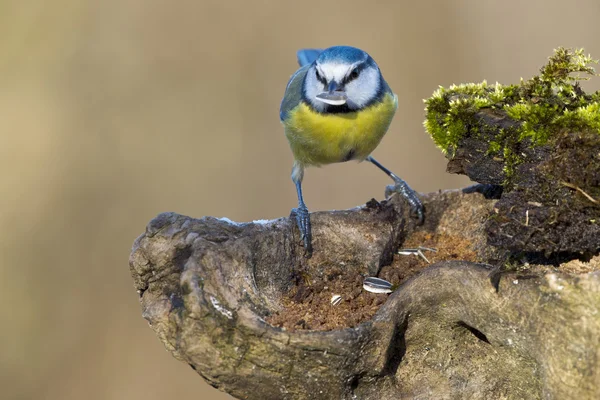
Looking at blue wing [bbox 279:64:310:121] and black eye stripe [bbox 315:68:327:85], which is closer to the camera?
black eye stripe [bbox 315:68:327:85]

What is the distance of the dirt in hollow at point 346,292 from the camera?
169 cm

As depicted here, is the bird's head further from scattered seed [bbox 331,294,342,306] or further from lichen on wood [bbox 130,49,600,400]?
scattered seed [bbox 331,294,342,306]

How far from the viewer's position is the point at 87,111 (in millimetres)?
3898

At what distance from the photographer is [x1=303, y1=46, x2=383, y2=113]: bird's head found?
2480mm

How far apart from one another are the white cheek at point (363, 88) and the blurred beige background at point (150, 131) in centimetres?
160

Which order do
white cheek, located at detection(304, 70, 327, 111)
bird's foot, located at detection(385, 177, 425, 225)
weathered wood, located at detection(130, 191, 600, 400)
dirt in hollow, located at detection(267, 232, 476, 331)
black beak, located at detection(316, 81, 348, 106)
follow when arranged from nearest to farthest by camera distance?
weathered wood, located at detection(130, 191, 600, 400)
dirt in hollow, located at detection(267, 232, 476, 331)
bird's foot, located at detection(385, 177, 425, 225)
black beak, located at detection(316, 81, 348, 106)
white cheek, located at detection(304, 70, 327, 111)

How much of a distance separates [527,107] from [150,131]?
2786 millimetres

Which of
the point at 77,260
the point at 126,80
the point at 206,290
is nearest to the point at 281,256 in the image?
the point at 206,290

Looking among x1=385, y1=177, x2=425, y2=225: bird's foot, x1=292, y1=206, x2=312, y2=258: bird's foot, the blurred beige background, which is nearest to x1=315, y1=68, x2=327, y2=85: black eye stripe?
x1=385, y1=177, x2=425, y2=225: bird's foot

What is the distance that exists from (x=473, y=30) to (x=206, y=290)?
132 inches

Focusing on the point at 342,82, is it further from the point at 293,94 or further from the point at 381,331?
the point at 381,331

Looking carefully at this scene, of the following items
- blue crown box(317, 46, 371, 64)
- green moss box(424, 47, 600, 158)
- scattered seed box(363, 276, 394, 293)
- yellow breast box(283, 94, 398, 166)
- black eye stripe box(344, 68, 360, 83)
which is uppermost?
blue crown box(317, 46, 371, 64)

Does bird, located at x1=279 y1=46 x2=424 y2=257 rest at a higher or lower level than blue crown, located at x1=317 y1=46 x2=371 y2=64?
lower

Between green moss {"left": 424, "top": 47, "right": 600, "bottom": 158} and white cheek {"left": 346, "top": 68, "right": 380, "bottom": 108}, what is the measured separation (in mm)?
568
